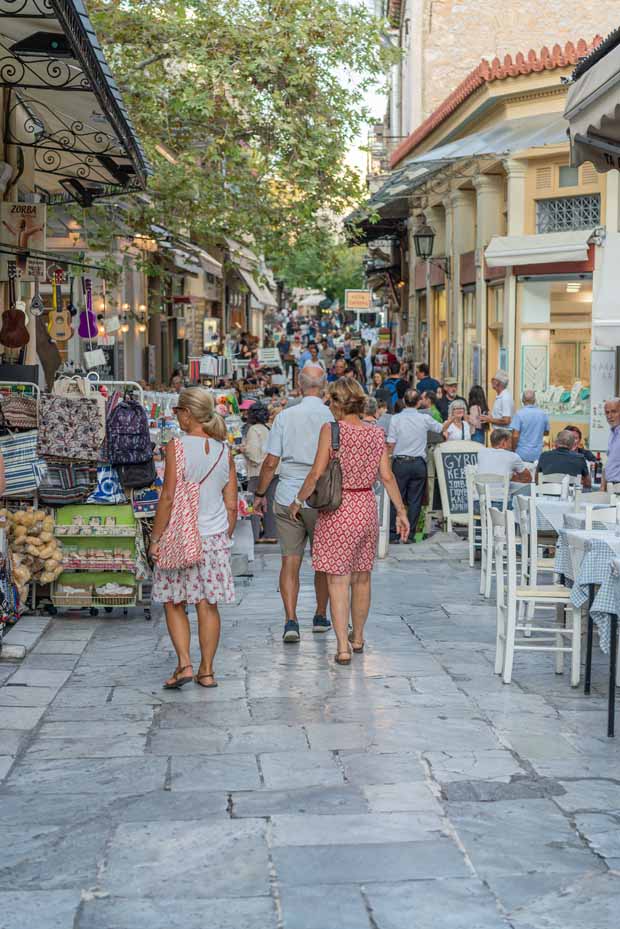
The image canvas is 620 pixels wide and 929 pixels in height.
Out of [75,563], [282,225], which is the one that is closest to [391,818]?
[75,563]

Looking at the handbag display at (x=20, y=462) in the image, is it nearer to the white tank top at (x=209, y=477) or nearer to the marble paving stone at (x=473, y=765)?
the white tank top at (x=209, y=477)

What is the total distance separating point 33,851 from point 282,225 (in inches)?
594

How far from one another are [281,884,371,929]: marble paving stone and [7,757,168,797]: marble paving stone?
1501 mm

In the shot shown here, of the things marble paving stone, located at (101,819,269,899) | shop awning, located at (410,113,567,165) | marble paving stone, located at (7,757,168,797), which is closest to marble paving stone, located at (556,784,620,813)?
marble paving stone, located at (101,819,269,899)

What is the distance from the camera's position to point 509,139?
19766 mm

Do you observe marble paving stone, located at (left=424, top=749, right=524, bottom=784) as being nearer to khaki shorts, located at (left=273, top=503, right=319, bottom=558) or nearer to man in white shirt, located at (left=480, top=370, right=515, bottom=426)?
khaki shorts, located at (left=273, top=503, right=319, bottom=558)

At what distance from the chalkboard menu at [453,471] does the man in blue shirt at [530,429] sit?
98 cm

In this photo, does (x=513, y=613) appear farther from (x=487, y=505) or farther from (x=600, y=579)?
(x=487, y=505)

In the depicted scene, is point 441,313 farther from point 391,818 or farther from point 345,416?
point 391,818

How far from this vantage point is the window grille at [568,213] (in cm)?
1980

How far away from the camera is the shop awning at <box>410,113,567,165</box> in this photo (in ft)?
62.5

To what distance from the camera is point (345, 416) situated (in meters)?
8.82

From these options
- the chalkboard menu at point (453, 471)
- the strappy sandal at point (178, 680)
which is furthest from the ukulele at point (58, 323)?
the strappy sandal at point (178, 680)

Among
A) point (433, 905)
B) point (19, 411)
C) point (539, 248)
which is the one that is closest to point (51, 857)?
point (433, 905)
